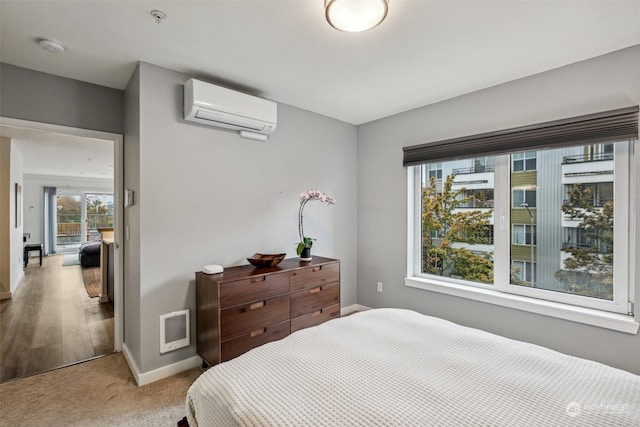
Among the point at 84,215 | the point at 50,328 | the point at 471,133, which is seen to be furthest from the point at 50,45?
the point at 84,215

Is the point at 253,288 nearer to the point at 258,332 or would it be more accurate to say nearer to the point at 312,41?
the point at 258,332

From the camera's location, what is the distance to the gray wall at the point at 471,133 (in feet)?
7.01

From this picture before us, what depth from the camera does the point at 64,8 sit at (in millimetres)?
1684

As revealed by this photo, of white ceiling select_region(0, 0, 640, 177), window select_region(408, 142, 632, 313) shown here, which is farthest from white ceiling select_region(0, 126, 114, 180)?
window select_region(408, 142, 632, 313)

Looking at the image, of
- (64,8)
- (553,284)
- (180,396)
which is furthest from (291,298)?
(64,8)

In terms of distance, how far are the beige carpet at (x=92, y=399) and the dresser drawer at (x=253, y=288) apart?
2.43 feet

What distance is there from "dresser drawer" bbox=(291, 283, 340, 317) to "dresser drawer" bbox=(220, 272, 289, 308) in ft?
0.56

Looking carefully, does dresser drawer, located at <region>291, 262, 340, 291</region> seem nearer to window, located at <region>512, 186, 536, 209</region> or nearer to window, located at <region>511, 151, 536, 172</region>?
window, located at <region>512, 186, 536, 209</region>

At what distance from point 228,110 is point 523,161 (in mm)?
2588

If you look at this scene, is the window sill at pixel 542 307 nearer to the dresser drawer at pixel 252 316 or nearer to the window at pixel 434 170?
the window at pixel 434 170

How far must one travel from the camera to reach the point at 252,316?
2.40 meters

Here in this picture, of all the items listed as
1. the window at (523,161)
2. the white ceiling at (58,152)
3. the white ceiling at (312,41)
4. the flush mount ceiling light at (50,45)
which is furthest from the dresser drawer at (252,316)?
the white ceiling at (58,152)

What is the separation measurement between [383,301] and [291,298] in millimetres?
1426

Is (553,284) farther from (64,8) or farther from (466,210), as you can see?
(64,8)
